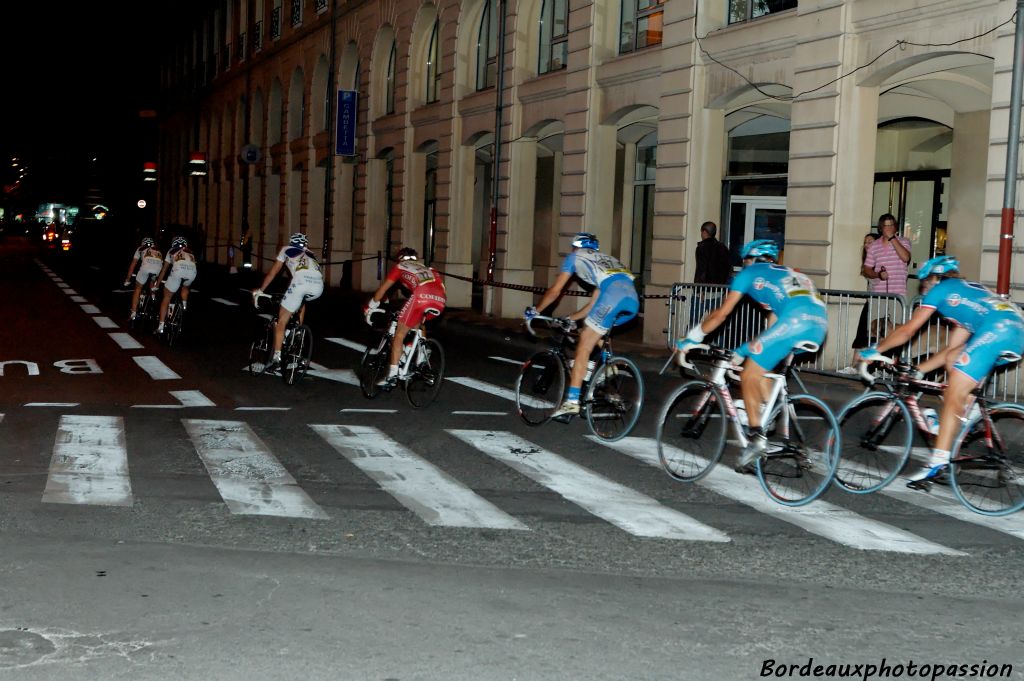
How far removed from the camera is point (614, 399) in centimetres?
1144

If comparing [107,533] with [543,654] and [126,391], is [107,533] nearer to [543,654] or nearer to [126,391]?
[543,654]

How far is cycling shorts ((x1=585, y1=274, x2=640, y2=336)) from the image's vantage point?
11.4 metres

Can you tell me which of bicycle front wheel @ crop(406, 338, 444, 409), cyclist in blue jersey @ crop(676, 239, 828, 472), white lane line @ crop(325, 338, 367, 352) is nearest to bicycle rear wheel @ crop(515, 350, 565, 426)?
bicycle front wheel @ crop(406, 338, 444, 409)

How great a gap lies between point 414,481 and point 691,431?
2123 millimetres

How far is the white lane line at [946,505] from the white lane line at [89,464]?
17.3 ft

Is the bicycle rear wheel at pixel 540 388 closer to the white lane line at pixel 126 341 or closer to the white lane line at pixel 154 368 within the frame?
the white lane line at pixel 154 368

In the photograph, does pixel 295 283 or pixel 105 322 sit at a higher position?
pixel 295 283

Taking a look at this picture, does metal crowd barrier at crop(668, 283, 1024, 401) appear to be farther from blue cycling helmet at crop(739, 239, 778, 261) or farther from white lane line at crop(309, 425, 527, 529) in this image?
white lane line at crop(309, 425, 527, 529)

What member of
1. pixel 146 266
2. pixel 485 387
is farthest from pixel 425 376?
pixel 146 266

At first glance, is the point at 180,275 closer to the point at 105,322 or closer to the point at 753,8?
the point at 105,322

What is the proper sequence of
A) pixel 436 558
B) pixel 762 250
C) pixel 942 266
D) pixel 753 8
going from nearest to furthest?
pixel 436 558 < pixel 942 266 < pixel 762 250 < pixel 753 8

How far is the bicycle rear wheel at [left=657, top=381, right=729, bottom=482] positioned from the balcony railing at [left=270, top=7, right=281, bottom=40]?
43.5m

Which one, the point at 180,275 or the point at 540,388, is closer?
the point at 540,388

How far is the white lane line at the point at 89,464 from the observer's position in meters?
8.80
